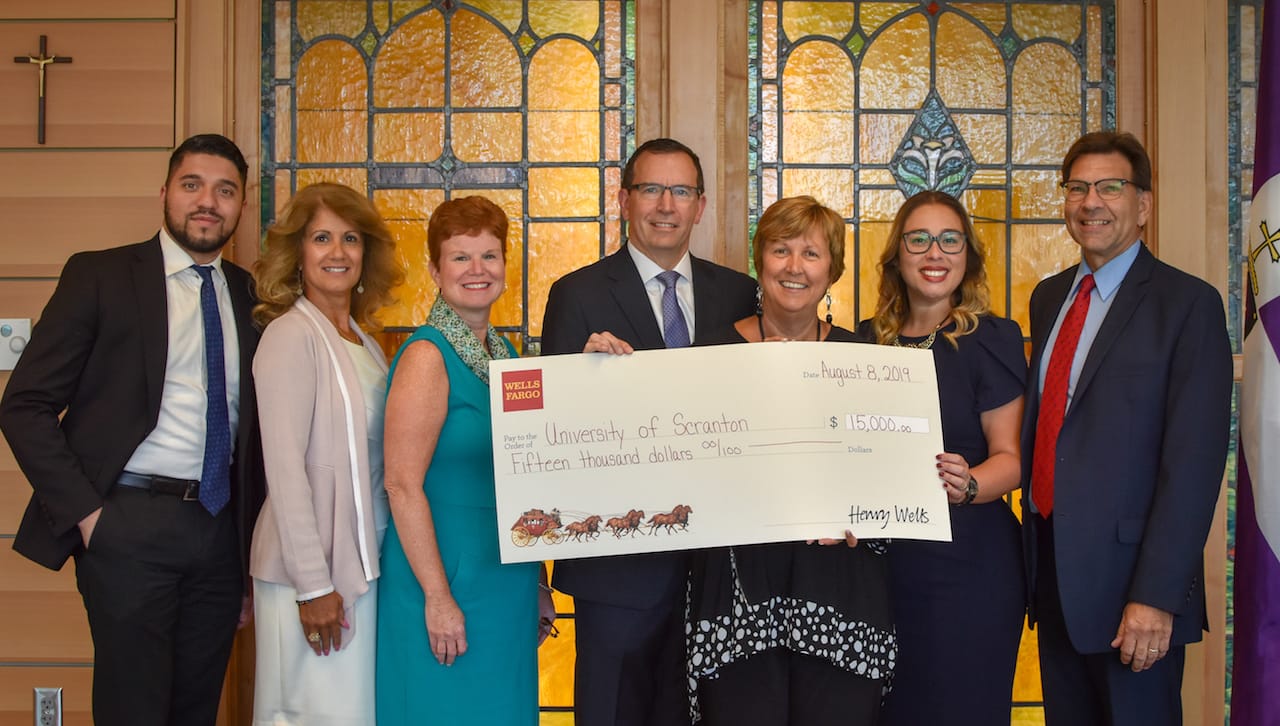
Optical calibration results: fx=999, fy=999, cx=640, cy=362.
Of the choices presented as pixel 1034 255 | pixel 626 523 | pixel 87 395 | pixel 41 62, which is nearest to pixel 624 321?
pixel 626 523

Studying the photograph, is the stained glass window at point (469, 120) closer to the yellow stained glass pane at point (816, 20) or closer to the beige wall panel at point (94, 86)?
the beige wall panel at point (94, 86)

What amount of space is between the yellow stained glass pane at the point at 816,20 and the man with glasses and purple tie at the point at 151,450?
6.16 feet

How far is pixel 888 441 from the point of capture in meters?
2.15

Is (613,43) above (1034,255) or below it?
above

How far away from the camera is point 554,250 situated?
336cm

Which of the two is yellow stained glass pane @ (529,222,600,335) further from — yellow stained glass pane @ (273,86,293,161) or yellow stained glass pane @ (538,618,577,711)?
yellow stained glass pane @ (538,618,577,711)

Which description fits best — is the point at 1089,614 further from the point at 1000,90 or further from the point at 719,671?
the point at 1000,90

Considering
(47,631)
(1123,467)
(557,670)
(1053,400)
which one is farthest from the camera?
(557,670)

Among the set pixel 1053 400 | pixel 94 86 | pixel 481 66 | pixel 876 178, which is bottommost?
pixel 1053 400

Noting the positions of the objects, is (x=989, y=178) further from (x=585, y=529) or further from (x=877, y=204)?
(x=585, y=529)

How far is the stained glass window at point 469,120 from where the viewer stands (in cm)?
336

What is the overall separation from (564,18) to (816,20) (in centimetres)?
85

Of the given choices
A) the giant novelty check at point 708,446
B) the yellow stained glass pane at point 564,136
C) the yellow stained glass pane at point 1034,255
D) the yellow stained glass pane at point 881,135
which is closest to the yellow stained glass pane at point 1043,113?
the yellow stained glass pane at point 1034,255

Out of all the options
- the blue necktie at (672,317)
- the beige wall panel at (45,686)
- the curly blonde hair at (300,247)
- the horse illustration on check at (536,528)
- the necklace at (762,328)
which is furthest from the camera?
the beige wall panel at (45,686)
